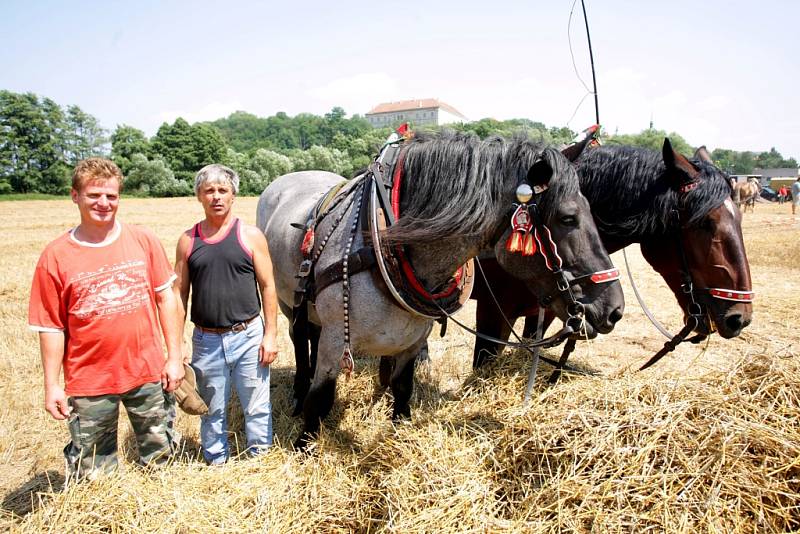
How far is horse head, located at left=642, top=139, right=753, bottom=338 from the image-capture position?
3.01 m

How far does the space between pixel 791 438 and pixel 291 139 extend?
381ft

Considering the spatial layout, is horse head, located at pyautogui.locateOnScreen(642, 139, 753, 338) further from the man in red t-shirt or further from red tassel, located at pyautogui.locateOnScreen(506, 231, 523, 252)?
the man in red t-shirt

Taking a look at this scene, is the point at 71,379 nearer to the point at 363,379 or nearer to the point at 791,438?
the point at 363,379

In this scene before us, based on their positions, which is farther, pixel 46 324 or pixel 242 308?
pixel 242 308

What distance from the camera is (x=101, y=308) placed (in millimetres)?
2375

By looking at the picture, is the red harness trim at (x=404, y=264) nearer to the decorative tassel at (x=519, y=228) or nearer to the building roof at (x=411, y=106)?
the decorative tassel at (x=519, y=228)

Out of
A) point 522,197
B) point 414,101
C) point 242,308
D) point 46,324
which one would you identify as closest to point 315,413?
point 242,308

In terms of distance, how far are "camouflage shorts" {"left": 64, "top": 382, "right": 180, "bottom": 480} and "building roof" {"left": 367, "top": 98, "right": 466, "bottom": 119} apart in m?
131

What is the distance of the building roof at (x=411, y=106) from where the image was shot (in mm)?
130250

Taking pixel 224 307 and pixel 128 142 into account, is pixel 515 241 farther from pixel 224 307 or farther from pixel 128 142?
pixel 128 142

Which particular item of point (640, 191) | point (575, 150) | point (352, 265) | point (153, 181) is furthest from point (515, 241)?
point (153, 181)

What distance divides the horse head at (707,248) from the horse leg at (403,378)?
1.86 metres

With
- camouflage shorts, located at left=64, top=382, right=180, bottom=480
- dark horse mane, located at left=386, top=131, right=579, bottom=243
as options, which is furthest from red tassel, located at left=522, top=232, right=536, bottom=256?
camouflage shorts, located at left=64, top=382, right=180, bottom=480

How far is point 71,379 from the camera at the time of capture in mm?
2381
